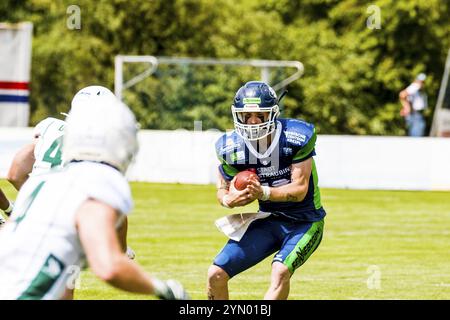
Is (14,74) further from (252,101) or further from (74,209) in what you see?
(74,209)

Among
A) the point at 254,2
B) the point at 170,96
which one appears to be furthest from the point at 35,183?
the point at 254,2

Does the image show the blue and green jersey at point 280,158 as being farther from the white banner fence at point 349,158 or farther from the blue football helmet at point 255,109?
the white banner fence at point 349,158

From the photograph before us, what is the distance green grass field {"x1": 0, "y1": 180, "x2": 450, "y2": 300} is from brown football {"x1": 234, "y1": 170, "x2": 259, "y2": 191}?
90.3 inches

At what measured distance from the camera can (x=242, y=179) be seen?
755cm

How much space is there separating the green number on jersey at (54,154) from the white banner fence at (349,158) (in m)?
13.2

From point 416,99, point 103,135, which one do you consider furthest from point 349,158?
point 103,135

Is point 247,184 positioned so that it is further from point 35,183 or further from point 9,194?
point 9,194

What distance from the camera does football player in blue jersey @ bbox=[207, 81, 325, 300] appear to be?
7.48 m

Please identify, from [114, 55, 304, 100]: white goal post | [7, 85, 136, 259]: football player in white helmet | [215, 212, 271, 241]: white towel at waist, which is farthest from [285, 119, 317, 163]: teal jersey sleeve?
[114, 55, 304, 100]: white goal post

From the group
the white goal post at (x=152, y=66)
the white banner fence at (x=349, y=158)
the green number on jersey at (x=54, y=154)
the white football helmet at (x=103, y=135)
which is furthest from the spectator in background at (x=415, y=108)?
the white football helmet at (x=103, y=135)

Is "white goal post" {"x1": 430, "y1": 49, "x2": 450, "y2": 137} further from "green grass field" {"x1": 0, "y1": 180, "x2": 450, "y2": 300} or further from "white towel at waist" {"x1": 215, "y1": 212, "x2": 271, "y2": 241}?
"white towel at waist" {"x1": 215, "y1": 212, "x2": 271, "y2": 241}

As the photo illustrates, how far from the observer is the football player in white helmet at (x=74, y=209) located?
13.9 feet

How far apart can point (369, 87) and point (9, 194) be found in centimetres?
1898

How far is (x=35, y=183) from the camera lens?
4.54m
